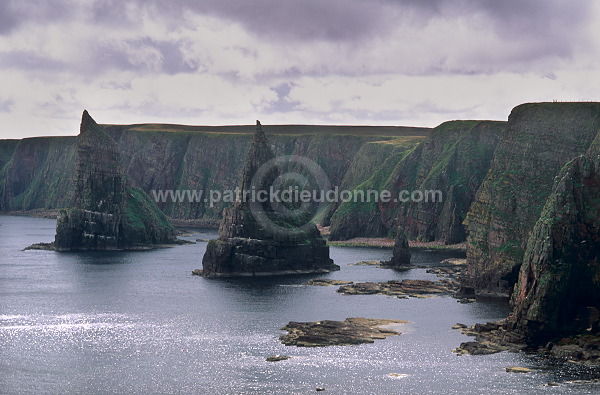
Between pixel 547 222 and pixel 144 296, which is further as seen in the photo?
pixel 144 296

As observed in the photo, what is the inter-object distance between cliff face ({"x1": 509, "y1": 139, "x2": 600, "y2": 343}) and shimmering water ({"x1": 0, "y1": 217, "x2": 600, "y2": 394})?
7.63m

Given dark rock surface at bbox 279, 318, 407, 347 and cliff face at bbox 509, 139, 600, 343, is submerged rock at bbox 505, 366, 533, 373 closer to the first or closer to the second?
cliff face at bbox 509, 139, 600, 343

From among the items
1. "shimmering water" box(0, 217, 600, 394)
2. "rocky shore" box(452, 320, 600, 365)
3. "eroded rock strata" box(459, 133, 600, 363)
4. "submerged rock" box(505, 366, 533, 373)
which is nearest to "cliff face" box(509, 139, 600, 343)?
"eroded rock strata" box(459, 133, 600, 363)

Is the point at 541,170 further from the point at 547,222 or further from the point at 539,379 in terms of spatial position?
the point at 539,379

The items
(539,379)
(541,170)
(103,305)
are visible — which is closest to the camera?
(539,379)

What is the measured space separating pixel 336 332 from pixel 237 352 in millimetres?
18947

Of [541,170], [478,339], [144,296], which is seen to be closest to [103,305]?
[144,296]

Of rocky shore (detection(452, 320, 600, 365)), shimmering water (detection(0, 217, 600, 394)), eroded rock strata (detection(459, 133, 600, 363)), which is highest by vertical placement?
eroded rock strata (detection(459, 133, 600, 363))

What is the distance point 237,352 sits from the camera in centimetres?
13738

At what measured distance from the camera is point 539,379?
4555 inches

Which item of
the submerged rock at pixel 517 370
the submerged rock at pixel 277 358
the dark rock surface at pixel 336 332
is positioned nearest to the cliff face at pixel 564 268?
the submerged rock at pixel 517 370

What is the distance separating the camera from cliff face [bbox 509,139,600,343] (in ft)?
430

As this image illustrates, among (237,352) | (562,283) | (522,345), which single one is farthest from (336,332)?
(562,283)

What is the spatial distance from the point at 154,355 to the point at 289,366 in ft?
73.2
